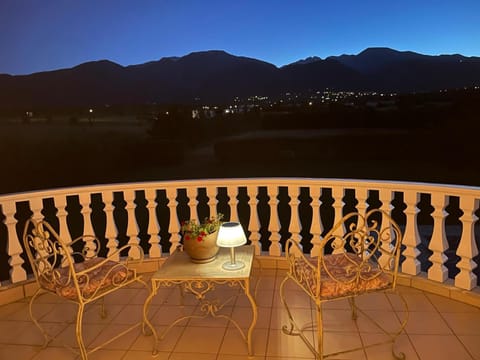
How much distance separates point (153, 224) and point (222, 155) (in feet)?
48.1

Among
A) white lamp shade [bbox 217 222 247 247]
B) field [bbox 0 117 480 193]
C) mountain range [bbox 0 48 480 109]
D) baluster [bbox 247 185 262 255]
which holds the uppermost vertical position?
mountain range [bbox 0 48 480 109]

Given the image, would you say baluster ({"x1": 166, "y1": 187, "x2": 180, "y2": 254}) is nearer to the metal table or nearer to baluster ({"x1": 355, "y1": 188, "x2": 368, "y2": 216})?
the metal table

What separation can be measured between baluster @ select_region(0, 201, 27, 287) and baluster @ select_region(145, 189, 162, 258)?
1.12 meters

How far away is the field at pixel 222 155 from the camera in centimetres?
1543

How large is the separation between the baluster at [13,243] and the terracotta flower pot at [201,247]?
1.70 m

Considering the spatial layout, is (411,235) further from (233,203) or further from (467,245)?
(233,203)

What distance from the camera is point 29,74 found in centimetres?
1152

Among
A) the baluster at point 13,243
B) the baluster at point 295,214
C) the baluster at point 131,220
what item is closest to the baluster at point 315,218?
the baluster at point 295,214

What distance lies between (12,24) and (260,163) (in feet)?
43.4

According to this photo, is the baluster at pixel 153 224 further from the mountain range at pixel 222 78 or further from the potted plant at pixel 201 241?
the mountain range at pixel 222 78

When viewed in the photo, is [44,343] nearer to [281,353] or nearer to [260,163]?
[281,353]

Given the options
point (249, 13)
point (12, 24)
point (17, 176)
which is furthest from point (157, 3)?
point (17, 176)

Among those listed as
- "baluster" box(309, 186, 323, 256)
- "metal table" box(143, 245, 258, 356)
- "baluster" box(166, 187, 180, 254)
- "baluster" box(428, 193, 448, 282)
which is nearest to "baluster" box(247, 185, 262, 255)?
"baluster" box(309, 186, 323, 256)

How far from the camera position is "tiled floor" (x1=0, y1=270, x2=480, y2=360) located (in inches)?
95.3
